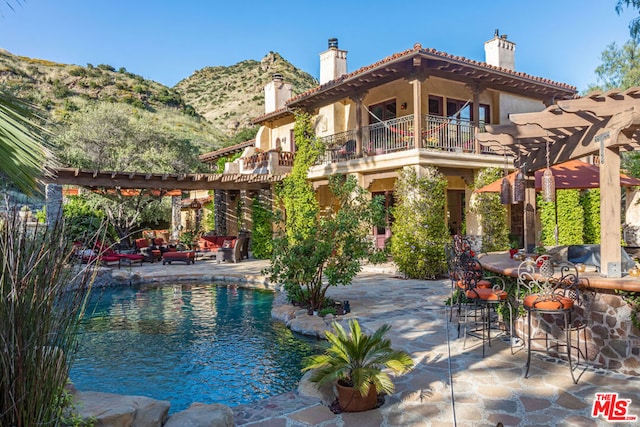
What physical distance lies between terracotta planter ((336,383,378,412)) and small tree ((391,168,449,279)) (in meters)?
8.39

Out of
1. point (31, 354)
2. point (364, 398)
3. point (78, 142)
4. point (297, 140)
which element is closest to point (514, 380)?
point (364, 398)

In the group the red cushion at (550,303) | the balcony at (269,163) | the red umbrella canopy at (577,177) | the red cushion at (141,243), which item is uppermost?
the balcony at (269,163)

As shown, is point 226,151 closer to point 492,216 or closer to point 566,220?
point 492,216

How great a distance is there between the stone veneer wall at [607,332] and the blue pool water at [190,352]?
309 cm

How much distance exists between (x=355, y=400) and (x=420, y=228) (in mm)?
8927

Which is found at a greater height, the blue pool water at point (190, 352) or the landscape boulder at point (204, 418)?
the landscape boulder at point (204, 418)

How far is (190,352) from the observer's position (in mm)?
6816

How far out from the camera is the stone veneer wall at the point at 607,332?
187 inches

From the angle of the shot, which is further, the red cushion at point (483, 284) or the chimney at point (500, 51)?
the chimney at point (500, 51)

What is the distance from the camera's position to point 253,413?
14.0 ft

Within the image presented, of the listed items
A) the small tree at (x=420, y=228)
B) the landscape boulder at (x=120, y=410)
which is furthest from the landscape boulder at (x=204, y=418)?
the small tree at (x=420, y=228)

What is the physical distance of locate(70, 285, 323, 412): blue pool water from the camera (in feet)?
17.7

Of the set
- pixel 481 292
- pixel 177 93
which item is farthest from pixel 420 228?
pixel 177 93

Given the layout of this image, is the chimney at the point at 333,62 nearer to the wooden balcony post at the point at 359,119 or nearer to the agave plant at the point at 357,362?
the wooden balcony post at the point at 359,119
